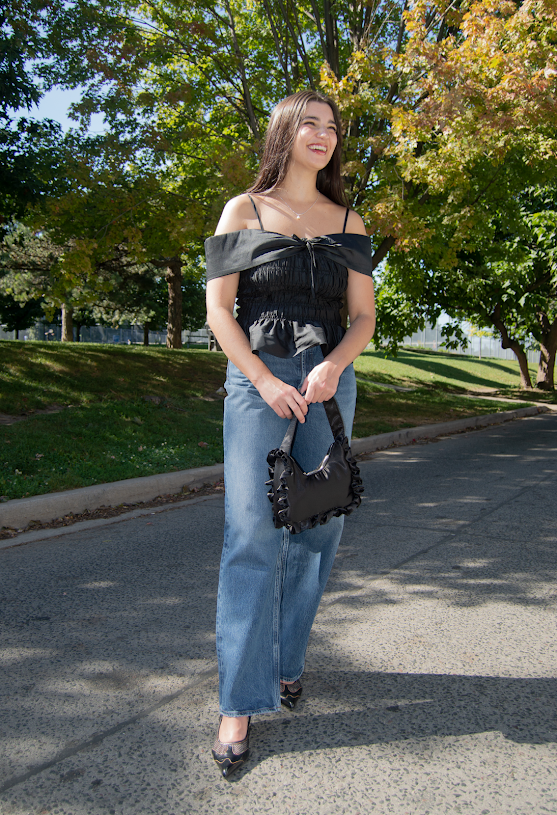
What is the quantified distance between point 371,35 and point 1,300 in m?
31.6

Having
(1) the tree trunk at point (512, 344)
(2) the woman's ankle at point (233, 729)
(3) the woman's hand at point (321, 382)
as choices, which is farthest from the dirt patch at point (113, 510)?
(1) the tree trunk at point (512, 344)

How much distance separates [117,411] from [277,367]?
717 centimetres

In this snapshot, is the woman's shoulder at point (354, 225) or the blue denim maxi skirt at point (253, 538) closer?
the blue denim maxi skirt at point (253, 538)

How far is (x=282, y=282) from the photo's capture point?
2.19 m

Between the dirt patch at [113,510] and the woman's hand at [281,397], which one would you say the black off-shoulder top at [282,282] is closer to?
the woman's hand at [281,397]

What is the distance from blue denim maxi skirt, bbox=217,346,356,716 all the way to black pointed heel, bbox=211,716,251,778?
0.30 ft

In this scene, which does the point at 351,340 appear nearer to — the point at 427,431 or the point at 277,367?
the point at 277,367

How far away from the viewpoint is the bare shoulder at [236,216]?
2.24 meters

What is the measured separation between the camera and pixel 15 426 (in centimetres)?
752

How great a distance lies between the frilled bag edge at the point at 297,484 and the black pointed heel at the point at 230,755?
2.36 ft

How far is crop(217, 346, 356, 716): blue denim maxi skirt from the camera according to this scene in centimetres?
210

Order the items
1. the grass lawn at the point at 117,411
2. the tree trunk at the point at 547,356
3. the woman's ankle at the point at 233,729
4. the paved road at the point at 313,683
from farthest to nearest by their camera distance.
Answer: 1. the tree trunk at the point at 547,356
2. the grass lawn at the point at 117,411
3. the woman's ankle at the point at 233,729
4. the paved road at the point at 313,683

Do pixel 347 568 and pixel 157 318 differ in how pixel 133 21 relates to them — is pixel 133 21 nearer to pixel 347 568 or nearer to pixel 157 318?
pixel 347 568

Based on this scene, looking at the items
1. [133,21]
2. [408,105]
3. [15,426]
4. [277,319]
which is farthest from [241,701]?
[133,21]
